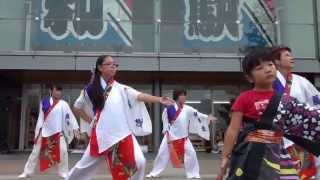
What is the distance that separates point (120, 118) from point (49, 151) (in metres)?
5.05

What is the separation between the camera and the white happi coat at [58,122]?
11.0 meters

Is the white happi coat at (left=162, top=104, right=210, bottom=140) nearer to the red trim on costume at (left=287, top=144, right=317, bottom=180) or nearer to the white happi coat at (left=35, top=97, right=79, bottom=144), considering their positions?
the white happi coat at (left=35, top=97, right=79, bottom=144)

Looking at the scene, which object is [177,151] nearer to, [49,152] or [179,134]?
[179,134]

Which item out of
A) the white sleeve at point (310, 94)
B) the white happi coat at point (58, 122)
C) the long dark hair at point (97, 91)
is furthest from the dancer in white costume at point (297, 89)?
the white happi coat at point (58, 122)

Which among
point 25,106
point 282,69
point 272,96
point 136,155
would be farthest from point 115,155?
point 25,106

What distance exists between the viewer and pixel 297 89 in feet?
19.0

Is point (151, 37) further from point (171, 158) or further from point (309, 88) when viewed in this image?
point (309, 88)

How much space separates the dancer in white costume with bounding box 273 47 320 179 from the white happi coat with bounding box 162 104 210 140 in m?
5.35

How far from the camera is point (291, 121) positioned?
158 inches

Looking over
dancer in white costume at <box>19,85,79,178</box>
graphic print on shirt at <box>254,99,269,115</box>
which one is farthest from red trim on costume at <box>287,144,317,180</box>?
dancer in white costume at <box>19,85,79,178</box>

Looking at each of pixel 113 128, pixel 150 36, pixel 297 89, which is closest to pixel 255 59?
pixel 297 89

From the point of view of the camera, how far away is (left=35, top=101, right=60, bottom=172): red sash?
10766 mm

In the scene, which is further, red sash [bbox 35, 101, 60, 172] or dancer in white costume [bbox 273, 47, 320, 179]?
red sash [bbox 35, 101, 60, 172]

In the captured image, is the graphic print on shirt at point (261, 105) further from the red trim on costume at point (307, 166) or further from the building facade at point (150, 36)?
the building facade at point (150, 36)
